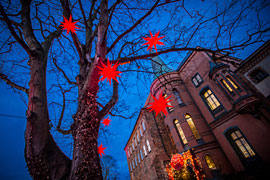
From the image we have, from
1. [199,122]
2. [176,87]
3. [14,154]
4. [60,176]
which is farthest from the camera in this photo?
[14,154]

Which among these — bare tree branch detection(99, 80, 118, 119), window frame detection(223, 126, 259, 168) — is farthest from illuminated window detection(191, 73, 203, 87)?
bare tree branch detection(99, 80, 118, 119)

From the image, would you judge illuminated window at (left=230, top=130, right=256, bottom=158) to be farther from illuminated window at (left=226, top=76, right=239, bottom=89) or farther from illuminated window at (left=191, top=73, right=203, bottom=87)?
illuminated window at (left=191, top=73, right=203, bottom=87)

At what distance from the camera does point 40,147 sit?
165 centimetres

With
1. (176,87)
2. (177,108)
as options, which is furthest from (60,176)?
(176,87)

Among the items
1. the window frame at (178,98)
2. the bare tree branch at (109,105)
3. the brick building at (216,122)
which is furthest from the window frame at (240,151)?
the bare tree branch at (109,105)

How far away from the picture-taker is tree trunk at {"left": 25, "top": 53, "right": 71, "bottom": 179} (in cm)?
156

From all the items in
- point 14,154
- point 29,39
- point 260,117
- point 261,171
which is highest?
point 14,154

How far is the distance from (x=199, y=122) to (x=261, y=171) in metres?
5.86

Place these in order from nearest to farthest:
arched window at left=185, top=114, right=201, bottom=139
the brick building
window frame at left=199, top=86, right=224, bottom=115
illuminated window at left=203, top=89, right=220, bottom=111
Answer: the brick building, window frame at left=199, top=86, right=224, bottom=115, illuminated window at left=203, top=89, right=220, bottom=111, arched window at left=185, top=114, right=201, bottom=139

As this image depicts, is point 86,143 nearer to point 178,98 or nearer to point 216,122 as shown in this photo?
point 216,122

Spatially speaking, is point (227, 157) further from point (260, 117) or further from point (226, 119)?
point (260, 117)

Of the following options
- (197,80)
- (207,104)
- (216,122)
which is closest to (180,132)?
(216,122)

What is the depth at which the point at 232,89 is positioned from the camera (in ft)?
36.1

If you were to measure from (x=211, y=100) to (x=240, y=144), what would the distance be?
460cm
